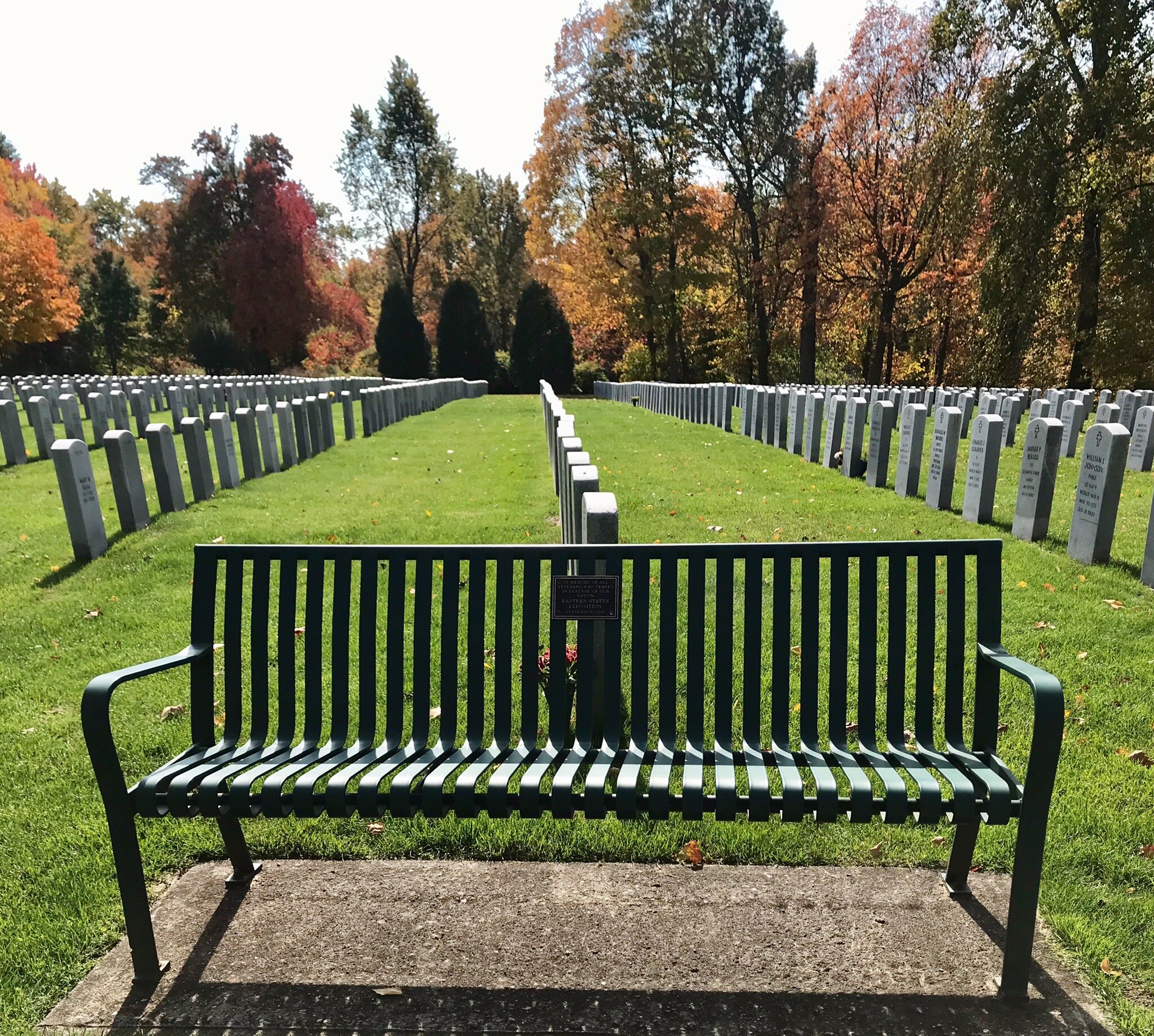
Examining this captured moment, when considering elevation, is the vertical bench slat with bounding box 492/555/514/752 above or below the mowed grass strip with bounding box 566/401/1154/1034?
above

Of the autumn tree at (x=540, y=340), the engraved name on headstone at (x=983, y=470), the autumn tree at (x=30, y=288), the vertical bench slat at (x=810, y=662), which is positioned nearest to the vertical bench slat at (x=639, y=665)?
the vertical bench slat at (x=810, y=662)

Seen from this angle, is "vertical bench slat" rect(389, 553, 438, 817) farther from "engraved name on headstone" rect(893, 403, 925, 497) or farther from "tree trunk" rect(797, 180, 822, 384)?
"tree trunk" rect(797, 180, 822, 384)

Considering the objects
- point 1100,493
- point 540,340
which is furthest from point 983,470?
point 540,340

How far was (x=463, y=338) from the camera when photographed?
42906mm

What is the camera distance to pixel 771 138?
3534cm

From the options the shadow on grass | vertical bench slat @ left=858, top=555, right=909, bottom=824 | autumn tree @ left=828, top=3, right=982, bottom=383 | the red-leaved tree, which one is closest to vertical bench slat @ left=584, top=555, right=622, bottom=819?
vertical bench slat @ left=858, top=555, right=909, bottom=824

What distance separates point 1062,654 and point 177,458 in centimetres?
967

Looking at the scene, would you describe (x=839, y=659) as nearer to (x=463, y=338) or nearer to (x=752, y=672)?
(x=752, y=672)

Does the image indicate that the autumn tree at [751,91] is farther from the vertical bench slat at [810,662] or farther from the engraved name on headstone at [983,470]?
the vertical bench slat at [810,662]

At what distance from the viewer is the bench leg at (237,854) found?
9.68 ft

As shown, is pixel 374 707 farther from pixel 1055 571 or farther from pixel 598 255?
pixel 598 255

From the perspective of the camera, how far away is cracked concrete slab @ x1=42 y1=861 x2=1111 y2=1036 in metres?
2.39

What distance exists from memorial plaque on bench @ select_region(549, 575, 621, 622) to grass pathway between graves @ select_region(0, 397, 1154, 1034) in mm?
954

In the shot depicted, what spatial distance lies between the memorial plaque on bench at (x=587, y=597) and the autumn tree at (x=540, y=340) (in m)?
39.7
